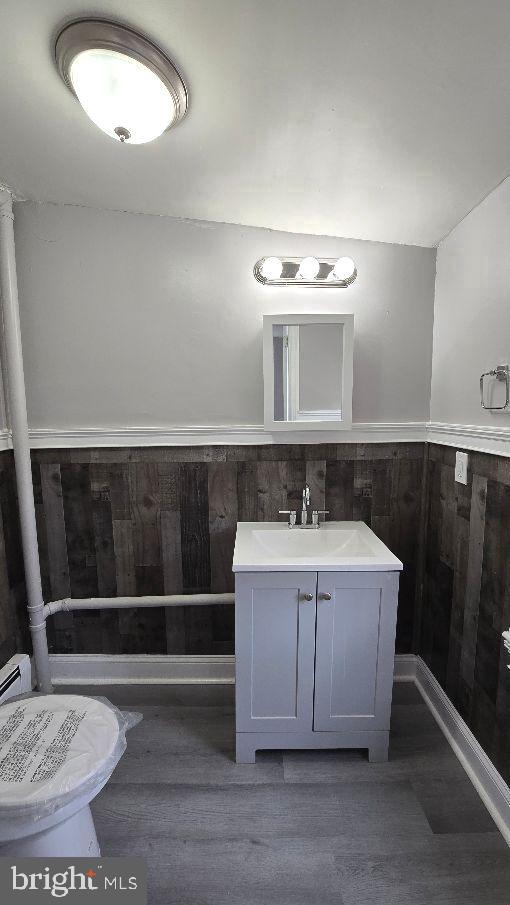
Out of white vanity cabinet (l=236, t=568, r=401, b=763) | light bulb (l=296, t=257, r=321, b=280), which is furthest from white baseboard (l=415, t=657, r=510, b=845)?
light bulb (l=296, t=257, r=321, b=280)

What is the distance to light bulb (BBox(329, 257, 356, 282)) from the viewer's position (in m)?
1.72

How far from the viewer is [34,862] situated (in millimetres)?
1029

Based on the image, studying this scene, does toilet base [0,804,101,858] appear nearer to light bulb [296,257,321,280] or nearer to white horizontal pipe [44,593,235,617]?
white horizontal pipe [44,593,235,617]

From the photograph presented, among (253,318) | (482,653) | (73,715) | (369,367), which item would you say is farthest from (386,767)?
(253,318)

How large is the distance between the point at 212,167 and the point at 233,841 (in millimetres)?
2187

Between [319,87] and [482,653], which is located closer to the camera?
[319,87]

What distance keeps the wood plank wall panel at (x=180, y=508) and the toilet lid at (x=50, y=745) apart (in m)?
0.72

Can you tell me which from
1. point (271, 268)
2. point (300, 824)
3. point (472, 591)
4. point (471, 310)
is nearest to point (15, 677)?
point (300, 824)

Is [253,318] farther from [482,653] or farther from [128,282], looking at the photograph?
[482,653]

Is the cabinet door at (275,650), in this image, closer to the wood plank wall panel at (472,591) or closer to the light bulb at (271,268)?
the wood plank wall panel at (472,591)

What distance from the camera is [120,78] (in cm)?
100

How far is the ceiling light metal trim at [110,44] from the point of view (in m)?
0.91

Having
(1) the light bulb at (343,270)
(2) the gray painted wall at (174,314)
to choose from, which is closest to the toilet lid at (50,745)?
(2) the gray painted wall at (174,314)

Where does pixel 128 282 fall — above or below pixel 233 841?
above
